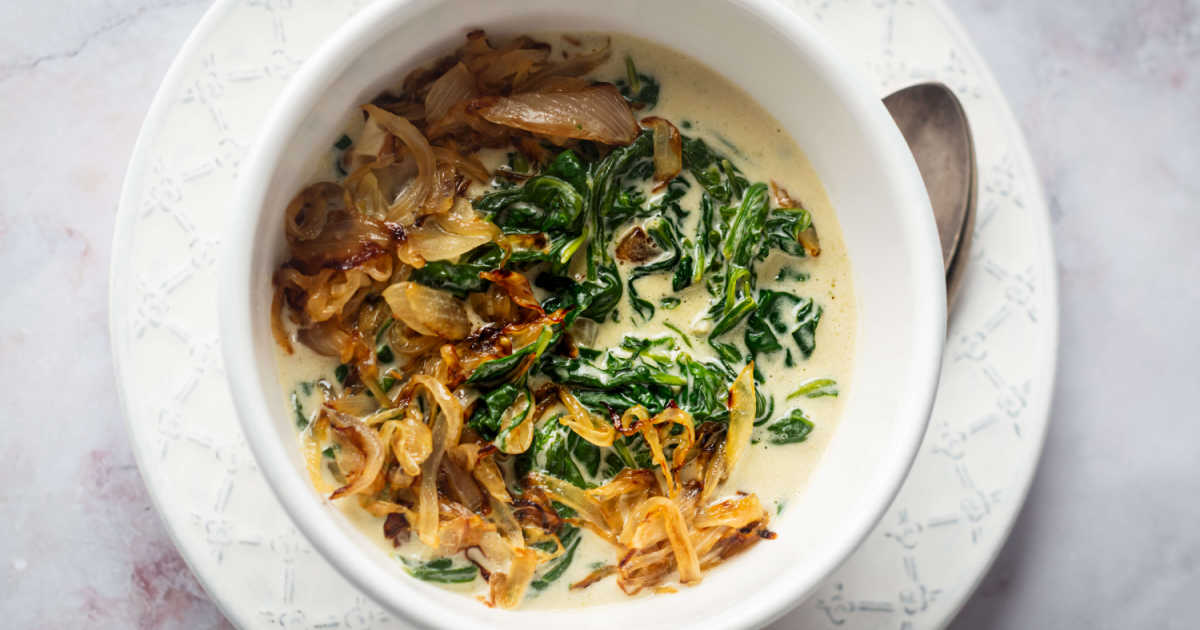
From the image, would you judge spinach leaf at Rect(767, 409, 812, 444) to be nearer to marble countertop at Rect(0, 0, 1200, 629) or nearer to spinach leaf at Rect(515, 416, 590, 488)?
spinach leaf at Rect(515, 416, 590, 488)

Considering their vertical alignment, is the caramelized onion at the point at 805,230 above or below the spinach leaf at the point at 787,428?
above

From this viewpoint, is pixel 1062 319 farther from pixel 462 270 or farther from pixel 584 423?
pixel 462 270

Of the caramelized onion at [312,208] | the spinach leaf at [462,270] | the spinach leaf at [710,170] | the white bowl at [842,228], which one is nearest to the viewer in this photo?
the white bowl at [842,228]

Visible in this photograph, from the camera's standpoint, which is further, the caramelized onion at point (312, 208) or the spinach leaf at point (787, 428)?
the spinach leaf at point (787, 428)

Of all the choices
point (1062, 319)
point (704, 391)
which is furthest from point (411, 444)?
point (1062, 319)

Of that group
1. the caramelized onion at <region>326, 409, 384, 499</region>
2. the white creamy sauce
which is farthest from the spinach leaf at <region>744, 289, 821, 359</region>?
the caramelized onion at <region>326, 409, 384, 499</region>

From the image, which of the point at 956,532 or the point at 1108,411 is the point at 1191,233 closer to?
the point at 1108,411

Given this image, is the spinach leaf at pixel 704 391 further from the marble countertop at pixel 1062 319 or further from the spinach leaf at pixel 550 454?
the marble countertop at pixel 1062 319

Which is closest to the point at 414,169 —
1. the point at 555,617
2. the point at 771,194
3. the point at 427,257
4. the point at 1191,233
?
the point at 427,257

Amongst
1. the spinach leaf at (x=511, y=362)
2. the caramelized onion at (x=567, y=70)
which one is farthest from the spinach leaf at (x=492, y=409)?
the caramelized onion at (x=567, y=70)
